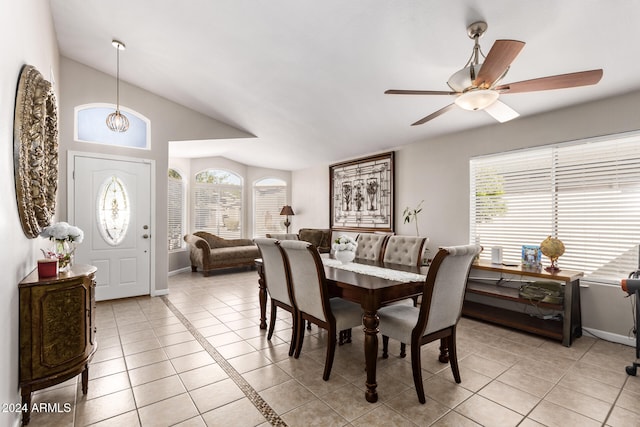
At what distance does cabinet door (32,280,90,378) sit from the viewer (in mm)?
1964

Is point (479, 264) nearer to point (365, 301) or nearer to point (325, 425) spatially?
point (365, 301)

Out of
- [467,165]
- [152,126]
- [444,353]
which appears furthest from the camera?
[152,126]

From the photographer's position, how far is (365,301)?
2.21 metres

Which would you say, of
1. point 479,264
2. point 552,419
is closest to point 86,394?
point 552,419

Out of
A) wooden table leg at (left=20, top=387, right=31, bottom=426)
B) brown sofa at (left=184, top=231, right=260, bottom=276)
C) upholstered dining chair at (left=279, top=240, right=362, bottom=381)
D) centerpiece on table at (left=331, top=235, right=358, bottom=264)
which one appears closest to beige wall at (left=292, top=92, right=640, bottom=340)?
centerpiece on table at (left=331, top=235, right=358, bottom=264)

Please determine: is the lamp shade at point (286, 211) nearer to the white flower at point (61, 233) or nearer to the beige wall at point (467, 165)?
the beige wall at point (467, 165)

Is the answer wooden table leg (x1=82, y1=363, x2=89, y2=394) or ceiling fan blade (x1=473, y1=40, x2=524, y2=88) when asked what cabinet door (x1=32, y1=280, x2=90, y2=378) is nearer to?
wooden table leg (x1=82, y1=363, x2=89, y2=394)

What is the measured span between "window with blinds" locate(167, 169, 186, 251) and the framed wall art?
3.48 meters

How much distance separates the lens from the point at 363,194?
6.06 meters

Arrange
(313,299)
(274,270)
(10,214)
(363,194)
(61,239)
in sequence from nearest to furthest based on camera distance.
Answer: (10,214), (61,239), (313,299), (274,270), (363,194)

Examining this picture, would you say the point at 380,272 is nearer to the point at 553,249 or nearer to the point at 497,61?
the point at 497,61

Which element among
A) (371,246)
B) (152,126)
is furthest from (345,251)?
(152,126)

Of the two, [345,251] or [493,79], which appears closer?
[493,79]

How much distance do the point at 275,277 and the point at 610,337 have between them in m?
3.55
